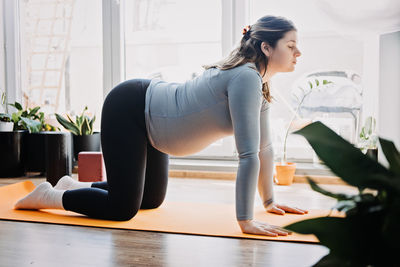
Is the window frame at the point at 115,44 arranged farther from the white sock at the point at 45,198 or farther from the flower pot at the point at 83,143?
the white sock at the point at 45,198

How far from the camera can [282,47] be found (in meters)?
1.54

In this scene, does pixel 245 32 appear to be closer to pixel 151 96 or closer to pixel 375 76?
pixel 151 96

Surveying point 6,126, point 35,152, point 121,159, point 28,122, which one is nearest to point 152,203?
point 121,159

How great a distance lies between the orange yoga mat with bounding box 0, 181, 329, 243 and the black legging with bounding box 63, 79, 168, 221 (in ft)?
0.19

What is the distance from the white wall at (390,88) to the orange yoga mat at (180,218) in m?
0.87

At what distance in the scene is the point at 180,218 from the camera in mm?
1672

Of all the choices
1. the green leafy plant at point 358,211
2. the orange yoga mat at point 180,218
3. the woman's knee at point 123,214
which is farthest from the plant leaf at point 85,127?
the green leafy plant at point 358,211

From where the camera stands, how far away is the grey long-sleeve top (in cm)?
138

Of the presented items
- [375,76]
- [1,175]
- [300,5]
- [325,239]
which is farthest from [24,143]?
[325,239]

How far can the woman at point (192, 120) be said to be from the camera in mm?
1396

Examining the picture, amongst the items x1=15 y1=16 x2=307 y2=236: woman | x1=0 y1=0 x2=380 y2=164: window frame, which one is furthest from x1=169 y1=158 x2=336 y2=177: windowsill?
x1=15 y1=16 x2=307 y2=236: woman

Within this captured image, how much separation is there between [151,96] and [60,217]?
0.67 metres

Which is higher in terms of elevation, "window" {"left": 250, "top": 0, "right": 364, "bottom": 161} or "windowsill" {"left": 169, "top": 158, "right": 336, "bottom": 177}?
"window" {"left": 250, "top": 0, "right": 364, "bottom": 161}

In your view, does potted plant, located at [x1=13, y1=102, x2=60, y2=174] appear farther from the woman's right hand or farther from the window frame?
the woman's right hand
